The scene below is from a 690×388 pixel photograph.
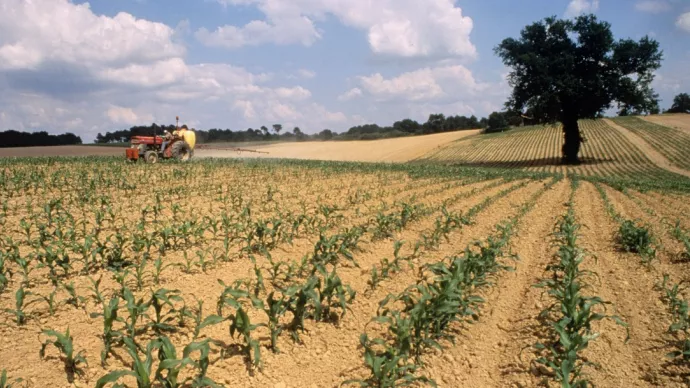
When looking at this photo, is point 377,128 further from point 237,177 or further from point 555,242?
point 555,242

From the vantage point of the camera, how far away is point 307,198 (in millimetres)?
13125

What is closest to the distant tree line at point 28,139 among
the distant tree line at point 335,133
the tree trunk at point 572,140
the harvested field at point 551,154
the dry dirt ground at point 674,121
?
the distant tree line at point 335,133

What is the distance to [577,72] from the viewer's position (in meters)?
34.6

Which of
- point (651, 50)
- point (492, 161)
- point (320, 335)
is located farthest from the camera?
point (492, 161)

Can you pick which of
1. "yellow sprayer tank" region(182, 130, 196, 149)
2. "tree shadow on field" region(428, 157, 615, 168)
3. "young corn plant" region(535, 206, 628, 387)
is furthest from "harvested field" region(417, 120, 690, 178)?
"young corn plant" region(535, 206, 628, 387)

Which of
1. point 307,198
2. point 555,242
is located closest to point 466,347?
point 555,242

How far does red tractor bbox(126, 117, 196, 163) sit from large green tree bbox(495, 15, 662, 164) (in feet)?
83.4

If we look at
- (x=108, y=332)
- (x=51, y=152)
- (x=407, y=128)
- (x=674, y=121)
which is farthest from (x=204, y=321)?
(x=407, y=128)

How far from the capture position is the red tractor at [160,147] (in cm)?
2108

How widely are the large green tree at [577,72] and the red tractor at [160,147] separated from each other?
2542cm

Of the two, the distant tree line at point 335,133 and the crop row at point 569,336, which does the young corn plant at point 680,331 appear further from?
the distant tree line at point 335,133

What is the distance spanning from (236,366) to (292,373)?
480mm

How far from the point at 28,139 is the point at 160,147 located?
146 ft

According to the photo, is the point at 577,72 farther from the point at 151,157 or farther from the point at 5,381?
the point at 5,381
